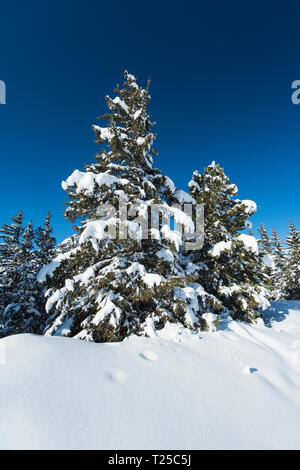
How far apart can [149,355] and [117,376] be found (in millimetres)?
1128

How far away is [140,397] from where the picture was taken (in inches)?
130

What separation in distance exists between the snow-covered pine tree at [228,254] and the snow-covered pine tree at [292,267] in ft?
68.4

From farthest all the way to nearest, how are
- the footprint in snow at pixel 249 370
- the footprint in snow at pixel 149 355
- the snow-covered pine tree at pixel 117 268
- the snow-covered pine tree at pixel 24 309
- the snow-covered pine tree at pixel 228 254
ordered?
the snow-covered pine tree at pixel 24 309
the snow-covered pine tree at pixel 228 254
the snow-covered pine tree at pixel 117 268
the footprint in snow at pixel 249 370
the footprint in snow at pixel 149 355

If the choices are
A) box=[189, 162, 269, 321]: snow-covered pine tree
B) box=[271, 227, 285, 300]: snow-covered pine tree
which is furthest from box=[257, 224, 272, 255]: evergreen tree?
box=[189, 162, 269, 321]: snow-covered pine tree

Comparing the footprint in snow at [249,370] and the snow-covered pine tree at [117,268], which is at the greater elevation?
the snow-covered pine tree at [117,268]

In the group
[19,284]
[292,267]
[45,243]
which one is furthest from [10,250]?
[292,267]

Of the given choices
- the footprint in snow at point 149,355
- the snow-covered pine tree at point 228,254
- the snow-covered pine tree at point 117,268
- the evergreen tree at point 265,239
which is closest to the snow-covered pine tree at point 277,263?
the evergreen tree at point 265,239

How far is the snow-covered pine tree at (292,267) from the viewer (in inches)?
998

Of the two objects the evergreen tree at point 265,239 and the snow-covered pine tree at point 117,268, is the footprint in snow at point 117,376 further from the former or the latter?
the evergreen tree at point 265,239

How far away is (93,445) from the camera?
240 cm

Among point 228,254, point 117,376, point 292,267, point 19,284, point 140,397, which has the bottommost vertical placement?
point 140,397

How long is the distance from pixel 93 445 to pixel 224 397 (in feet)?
8.15

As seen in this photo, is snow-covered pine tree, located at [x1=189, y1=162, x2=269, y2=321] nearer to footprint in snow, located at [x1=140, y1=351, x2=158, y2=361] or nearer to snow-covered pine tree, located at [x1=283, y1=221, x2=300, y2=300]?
footprint in snow, located at [x1=140, y1=351, x2=158, y2=361]

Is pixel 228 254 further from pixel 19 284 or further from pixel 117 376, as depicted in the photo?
pixel 19 284
